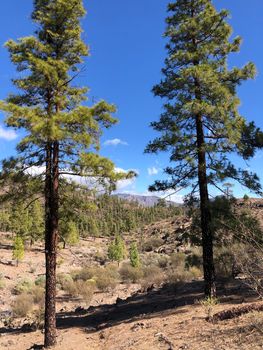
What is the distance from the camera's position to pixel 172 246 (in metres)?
59.5

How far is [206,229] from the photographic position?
13.6 meters

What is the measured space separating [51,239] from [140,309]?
6.04 m

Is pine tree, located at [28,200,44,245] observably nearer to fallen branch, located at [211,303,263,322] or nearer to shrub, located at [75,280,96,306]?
shrub, located at [75,280,96,306]

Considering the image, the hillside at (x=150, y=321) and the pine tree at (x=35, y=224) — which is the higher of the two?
the pine tree at (x=35, y=224)

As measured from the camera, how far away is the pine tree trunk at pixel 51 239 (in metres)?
13.0

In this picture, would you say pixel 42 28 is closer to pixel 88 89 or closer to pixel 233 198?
pixel 88 89

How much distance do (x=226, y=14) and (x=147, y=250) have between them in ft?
197

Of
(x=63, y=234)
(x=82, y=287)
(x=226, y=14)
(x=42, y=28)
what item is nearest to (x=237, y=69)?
(x=226, y=14)

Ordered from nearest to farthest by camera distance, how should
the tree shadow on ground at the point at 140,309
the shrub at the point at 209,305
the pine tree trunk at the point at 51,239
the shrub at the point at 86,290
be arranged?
the shrub at the point at 209,305, the pine tree trunk at the point at 51,239, the tree shadow on ground at the point at 140,309, the shrub at the point at 86,290

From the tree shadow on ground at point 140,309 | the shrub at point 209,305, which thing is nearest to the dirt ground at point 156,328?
the tree shadow on ground at point 140,309

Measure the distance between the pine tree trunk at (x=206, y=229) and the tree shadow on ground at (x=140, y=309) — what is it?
0.90 metres

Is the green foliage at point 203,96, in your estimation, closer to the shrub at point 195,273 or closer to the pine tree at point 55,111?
the pine tree at point 55,111

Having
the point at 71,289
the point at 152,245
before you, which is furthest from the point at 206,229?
the point at 152,245

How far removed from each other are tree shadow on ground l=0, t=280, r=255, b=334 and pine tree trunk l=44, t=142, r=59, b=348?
7.67 feet
